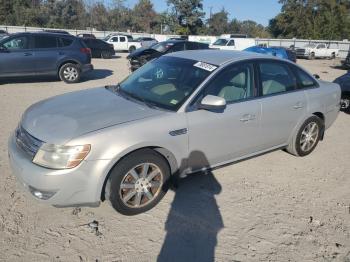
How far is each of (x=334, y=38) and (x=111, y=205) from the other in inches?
2274

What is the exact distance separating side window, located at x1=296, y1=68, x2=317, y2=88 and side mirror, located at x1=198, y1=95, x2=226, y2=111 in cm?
198

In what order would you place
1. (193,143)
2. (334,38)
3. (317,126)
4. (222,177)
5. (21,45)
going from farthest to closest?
1. (334,38)
2. (21,45)
3. (317,126)
4. (222,177)
5. (193,143)

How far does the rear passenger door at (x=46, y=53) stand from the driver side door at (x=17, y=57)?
0.18m

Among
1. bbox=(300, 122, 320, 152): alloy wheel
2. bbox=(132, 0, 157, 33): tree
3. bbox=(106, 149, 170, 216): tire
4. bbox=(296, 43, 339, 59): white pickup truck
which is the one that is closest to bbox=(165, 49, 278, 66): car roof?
bbox=(300, 122, 320, 152): alloy wheel

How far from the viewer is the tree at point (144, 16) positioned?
271ft

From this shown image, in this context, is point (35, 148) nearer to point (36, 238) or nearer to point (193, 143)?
point (36, 238)

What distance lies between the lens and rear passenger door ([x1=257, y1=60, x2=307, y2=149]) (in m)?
4.84

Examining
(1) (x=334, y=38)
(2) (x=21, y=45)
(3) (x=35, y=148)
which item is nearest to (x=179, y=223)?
(3) (x=35, y=148)

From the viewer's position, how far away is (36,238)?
3.45 metres

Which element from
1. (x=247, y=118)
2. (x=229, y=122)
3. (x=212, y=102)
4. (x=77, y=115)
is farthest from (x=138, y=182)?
(x=247, y=118)

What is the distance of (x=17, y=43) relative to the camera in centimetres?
1130

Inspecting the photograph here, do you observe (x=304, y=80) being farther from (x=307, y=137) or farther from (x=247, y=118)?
(x=247, y=118)

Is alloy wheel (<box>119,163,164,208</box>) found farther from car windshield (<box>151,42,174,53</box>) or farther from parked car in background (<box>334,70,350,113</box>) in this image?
car windshield (<box>151,42,174,53</box>)

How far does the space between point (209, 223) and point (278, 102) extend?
206 cm
